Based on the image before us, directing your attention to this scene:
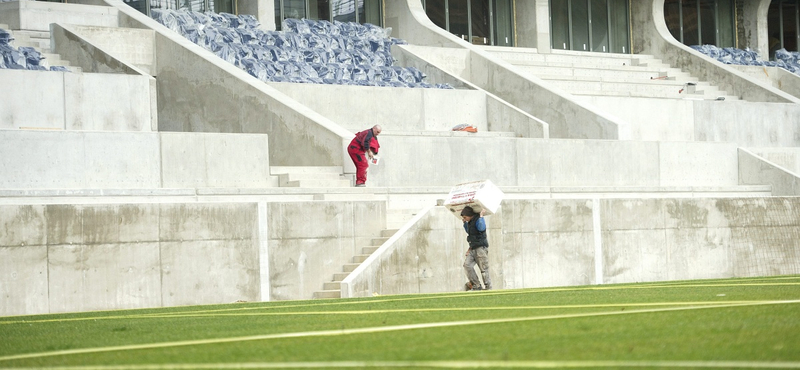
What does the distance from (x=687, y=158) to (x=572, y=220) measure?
630 cm

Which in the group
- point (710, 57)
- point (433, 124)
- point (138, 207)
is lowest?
point (138, 207)

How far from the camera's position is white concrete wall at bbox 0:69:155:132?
19.4m

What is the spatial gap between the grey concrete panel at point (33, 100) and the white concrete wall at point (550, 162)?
18.7 feet

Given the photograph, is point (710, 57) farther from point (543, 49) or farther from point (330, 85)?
point (330, 85)

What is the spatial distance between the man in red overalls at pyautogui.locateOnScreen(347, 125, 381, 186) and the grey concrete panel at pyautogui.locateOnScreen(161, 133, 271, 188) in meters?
1.52

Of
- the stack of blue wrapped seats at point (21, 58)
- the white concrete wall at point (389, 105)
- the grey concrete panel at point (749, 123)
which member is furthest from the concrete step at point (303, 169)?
the grey concrete panel at point (749, 123)

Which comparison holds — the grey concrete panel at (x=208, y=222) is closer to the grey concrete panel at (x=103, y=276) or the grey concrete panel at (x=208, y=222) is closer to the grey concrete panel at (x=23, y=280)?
the grey concrete panel at (x=103, y=276)

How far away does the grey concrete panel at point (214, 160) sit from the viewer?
18109 mm

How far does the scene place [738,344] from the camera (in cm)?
628

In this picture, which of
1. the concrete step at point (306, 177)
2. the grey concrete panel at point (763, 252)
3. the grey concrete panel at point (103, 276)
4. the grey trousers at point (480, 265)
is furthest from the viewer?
the grey concrete panel at point (763, 252)

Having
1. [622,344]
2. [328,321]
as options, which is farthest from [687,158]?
[622,344]

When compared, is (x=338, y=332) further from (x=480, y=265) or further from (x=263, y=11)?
(x=263, y=11)

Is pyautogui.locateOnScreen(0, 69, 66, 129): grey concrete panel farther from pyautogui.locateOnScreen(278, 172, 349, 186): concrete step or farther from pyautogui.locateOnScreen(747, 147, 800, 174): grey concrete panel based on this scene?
pyautogui.locateOnScreen(747, 147, 800, 174): grey concrete panel

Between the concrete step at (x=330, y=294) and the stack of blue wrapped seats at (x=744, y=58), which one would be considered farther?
the stack of blue wrapped seats at (x=744, y=58)
